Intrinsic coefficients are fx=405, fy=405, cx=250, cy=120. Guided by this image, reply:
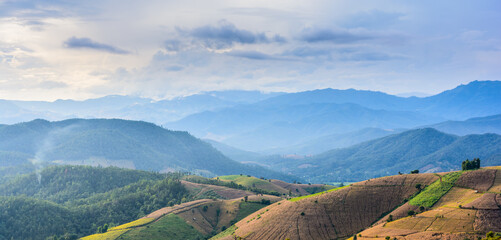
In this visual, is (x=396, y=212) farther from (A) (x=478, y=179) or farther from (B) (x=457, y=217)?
(A) (x=478, y=179)

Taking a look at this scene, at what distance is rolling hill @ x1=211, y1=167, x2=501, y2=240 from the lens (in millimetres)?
116688

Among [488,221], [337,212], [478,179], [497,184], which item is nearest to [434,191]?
[478,179]

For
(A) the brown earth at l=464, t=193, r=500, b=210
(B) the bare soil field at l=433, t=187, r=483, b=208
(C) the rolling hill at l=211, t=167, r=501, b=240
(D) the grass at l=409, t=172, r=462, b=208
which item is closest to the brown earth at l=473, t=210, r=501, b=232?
(C) the rolling hill at l=211, t=167, r=501, b=240

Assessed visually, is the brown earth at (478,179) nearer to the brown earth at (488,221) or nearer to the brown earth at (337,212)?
the brown earth at (337,212)

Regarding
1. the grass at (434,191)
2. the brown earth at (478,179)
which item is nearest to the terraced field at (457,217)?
the brown earth at (478,179)

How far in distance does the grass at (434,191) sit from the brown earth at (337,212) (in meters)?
4.59

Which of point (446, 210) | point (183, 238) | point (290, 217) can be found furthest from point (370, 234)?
point (183, 238)

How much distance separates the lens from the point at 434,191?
147 m

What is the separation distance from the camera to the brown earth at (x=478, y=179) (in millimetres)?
139875

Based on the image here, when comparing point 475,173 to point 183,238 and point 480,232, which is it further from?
point 183,238

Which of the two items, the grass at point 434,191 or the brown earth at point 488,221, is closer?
the brown earth at point 488,221

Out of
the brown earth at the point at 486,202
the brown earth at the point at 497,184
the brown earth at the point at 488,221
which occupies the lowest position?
the brown earth at the point at 488,221

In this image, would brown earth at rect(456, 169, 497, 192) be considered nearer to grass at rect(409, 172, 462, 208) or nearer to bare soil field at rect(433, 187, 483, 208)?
grass at rect(409, 172, 462, 208)

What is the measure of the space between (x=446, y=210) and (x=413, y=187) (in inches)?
1221
